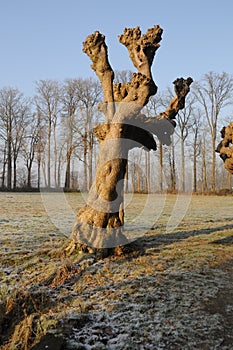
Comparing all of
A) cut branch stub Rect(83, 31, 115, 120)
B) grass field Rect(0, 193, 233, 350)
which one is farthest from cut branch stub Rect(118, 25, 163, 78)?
grass field Rect(0, 193, 233, 350)

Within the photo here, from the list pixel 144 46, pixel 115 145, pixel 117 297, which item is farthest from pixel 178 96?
pixel 117 297

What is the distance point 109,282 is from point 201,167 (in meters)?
39.0

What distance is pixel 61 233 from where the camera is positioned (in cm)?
975

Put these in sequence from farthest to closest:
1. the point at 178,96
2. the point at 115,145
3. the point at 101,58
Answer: the point at 178,96 → the point at 101,58 → the point at 115,145

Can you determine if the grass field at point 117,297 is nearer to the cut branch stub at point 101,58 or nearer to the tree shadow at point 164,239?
the tree shadow at point 164,239

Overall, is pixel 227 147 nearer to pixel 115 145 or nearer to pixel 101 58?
pixel 115 145

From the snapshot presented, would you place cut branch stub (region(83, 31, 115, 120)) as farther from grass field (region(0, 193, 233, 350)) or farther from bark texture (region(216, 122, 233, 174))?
grass field (region(0, 193, 233, 350))

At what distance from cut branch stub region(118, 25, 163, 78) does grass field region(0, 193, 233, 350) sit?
4735mm

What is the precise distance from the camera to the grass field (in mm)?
3844

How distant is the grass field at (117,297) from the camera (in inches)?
151

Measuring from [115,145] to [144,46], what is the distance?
2800mm

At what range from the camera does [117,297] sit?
4.96m

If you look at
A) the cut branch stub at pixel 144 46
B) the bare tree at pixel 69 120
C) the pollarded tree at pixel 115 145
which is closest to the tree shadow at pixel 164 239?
the pollarded tree at pixel 115 145

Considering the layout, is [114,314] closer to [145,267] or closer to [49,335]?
[49,335]
